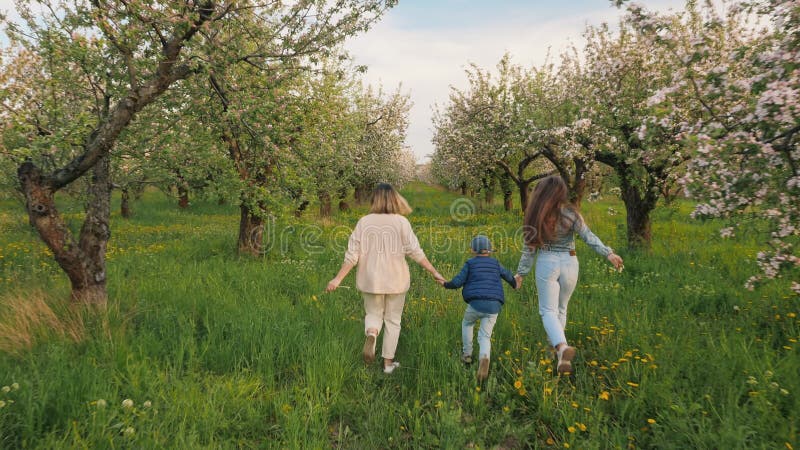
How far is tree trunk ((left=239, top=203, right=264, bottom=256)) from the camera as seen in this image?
11.0 m

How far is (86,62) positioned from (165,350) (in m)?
4.72

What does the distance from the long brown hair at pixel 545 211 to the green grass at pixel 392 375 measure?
1.44m

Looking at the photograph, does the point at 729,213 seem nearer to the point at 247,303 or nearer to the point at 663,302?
the point at 663,302

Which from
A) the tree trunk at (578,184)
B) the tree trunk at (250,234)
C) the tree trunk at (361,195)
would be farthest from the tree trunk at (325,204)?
the tree trunk at (578,184)

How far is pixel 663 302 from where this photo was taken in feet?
22.2

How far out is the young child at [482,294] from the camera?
459 centimetres

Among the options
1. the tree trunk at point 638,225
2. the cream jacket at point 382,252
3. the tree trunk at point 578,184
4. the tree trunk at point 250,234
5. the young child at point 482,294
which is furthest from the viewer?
the tree trunk at point 578,184

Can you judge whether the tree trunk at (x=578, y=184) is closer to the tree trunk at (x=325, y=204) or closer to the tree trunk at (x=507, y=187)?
the tree trunk at (x=507, y=187)

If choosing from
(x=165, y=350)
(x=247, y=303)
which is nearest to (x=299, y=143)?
(x=247, y=303)

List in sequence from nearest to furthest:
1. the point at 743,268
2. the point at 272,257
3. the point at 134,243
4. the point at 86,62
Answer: the point at 86,62 → the point at 743,268 → the point at 272,257 → the point at 134,243

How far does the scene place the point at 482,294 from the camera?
4.57 m

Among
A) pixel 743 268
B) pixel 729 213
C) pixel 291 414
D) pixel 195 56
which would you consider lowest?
pixel 291 414

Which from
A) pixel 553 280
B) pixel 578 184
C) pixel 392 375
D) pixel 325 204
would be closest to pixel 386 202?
pixel 392 375

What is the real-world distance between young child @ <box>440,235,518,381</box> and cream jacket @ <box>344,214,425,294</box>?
2.15 ft
